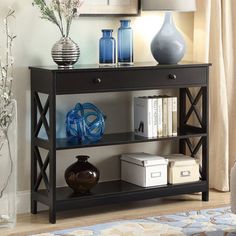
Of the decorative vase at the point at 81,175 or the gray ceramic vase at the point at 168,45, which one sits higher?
the gray ceramic vase at the point at 168,45

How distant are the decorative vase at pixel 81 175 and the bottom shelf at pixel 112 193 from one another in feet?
0.18

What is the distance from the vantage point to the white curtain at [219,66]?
5156mm

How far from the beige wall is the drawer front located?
1.22 feet

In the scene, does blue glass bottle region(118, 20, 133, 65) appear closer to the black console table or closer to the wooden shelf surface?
the black console table

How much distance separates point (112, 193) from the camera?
463 centimetres

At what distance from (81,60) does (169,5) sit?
0.68 meters

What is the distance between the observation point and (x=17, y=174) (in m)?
4.66

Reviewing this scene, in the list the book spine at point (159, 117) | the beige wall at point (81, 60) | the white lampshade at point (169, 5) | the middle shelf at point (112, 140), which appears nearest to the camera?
the middle shelf at point (112, 140)

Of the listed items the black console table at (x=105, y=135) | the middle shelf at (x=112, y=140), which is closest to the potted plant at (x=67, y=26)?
the black console table at (x=105, y=135)

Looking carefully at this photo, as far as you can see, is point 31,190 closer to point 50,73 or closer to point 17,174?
point 17,174

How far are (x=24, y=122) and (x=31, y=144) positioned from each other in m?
0.15

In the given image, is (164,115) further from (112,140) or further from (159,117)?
(112,140)

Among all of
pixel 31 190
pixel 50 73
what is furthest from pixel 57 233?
pixel 50 73

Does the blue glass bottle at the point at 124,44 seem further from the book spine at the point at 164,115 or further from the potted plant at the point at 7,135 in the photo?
the potted plant at the point at 7,135
